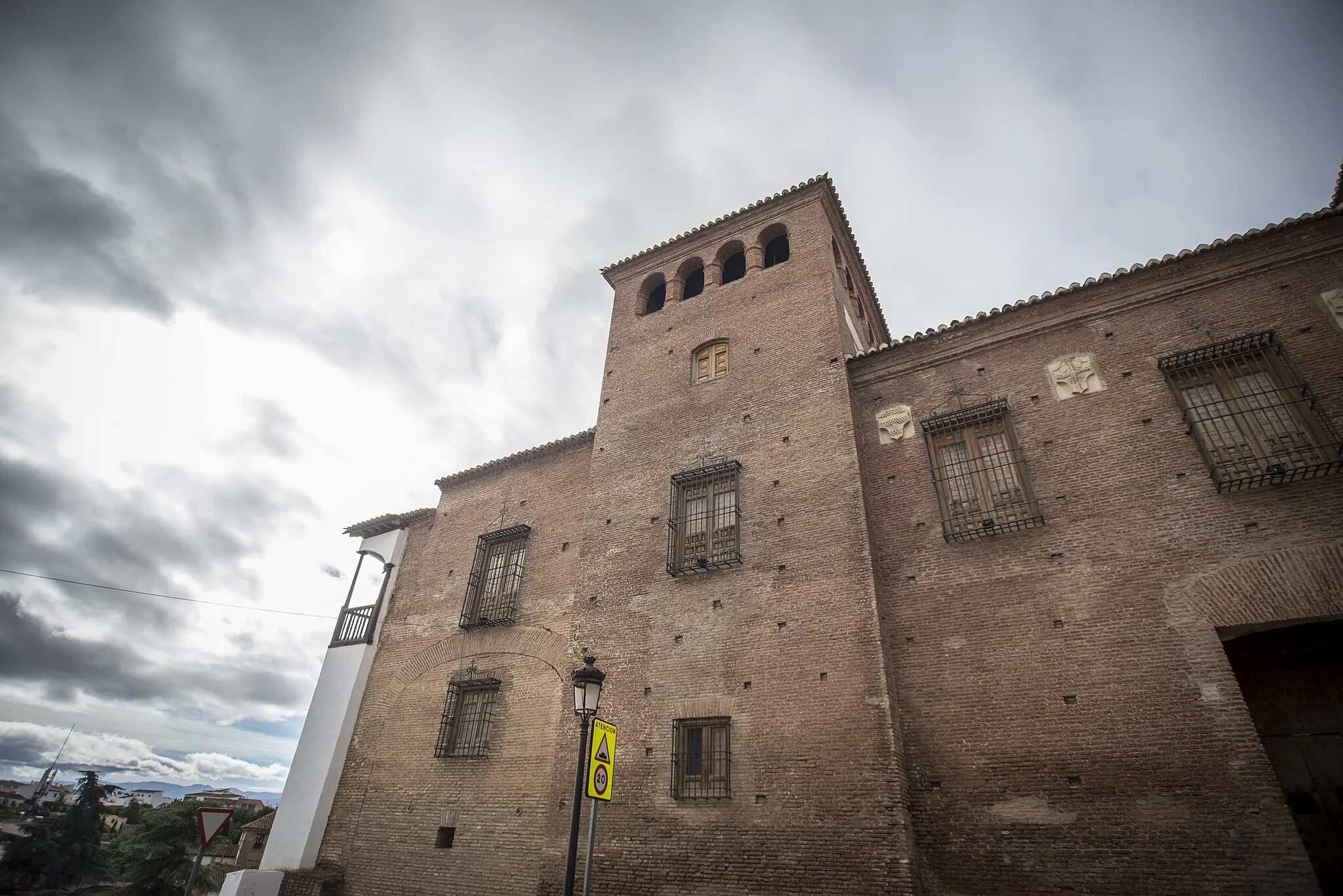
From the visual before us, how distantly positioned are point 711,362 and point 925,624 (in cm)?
635

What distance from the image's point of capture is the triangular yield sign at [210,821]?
784cm

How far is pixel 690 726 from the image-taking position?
8.84 m

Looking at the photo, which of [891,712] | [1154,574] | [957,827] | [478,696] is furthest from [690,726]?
[1154,574]

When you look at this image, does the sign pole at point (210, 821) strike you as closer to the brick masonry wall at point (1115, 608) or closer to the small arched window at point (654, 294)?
the brick masonry wall at point (1115, 608)

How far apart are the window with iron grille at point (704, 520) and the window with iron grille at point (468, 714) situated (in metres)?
4.51

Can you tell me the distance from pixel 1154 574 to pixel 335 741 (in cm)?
1395

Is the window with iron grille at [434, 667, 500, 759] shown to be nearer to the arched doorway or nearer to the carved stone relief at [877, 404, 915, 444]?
the carved stone relief at [877, 404, 915, 444]

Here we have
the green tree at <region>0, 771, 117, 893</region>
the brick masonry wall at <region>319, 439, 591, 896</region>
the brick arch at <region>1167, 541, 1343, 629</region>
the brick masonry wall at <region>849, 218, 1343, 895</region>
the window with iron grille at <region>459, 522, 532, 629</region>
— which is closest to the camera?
the brick masonry wall at <region>849, 218, 1343, 895</region>

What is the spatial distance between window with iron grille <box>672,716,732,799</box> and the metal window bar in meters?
8.46

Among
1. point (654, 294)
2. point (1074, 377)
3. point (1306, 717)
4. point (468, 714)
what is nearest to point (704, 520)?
point (1074, 377)

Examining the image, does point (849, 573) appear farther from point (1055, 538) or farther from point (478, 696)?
point (478, 696)

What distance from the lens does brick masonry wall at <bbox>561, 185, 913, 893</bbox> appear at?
7438mm

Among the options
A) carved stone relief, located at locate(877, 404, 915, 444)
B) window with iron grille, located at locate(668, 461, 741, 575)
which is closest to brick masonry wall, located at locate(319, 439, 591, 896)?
window with iron grille, located at locate(668, 461, 741, 575)

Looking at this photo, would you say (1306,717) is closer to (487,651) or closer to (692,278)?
(487,651)
